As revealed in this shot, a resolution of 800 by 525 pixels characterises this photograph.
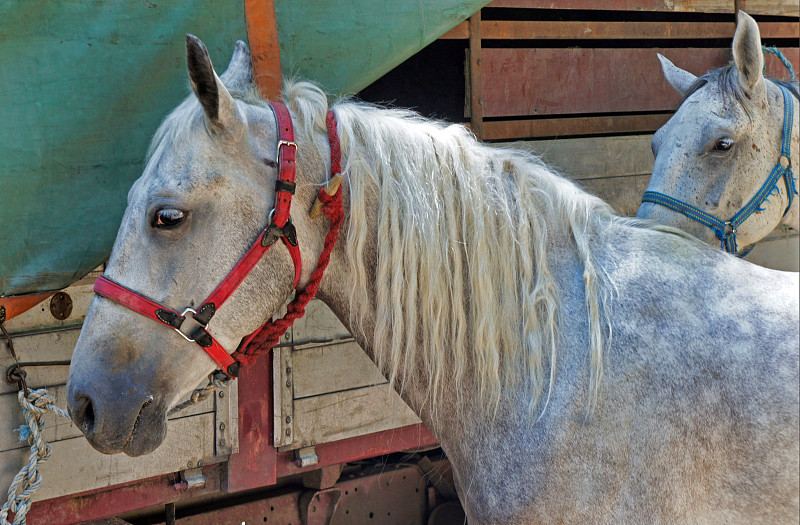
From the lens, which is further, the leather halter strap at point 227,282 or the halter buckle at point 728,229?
the halter buckle at point 728,229

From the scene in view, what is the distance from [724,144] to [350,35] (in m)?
1.41

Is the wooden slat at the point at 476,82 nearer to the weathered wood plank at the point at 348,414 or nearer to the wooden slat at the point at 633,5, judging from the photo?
the wooden slat at the point at 633,5

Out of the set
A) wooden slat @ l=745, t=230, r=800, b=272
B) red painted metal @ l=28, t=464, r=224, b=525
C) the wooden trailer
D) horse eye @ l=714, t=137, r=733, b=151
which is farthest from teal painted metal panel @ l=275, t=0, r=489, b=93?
wooden slat @ l=745, t=230, r=800, b=272

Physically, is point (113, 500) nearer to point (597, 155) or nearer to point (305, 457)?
point (305, 457)

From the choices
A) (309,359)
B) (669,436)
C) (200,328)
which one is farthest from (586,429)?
(309,359)

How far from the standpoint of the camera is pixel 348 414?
8.37 ft

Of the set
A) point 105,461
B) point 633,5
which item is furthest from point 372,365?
point 633,5

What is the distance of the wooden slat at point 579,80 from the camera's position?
111 inches

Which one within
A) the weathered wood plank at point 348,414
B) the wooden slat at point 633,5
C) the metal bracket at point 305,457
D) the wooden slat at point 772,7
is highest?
the wooden slat at point 633,5

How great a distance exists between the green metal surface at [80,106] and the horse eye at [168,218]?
0.57m

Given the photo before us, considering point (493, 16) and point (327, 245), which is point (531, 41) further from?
point (327, 245)

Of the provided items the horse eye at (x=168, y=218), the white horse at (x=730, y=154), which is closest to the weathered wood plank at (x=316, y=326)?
the horse eye at (x=168, y=218)

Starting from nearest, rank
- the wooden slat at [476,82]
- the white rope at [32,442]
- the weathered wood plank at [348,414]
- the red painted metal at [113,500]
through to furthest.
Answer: the white rope at [32,442] < the red painted metal at [113,500] < the weathered wood plank at [348,414] < the wooden slat at [476,82]

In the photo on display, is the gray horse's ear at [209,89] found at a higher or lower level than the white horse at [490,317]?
higher
